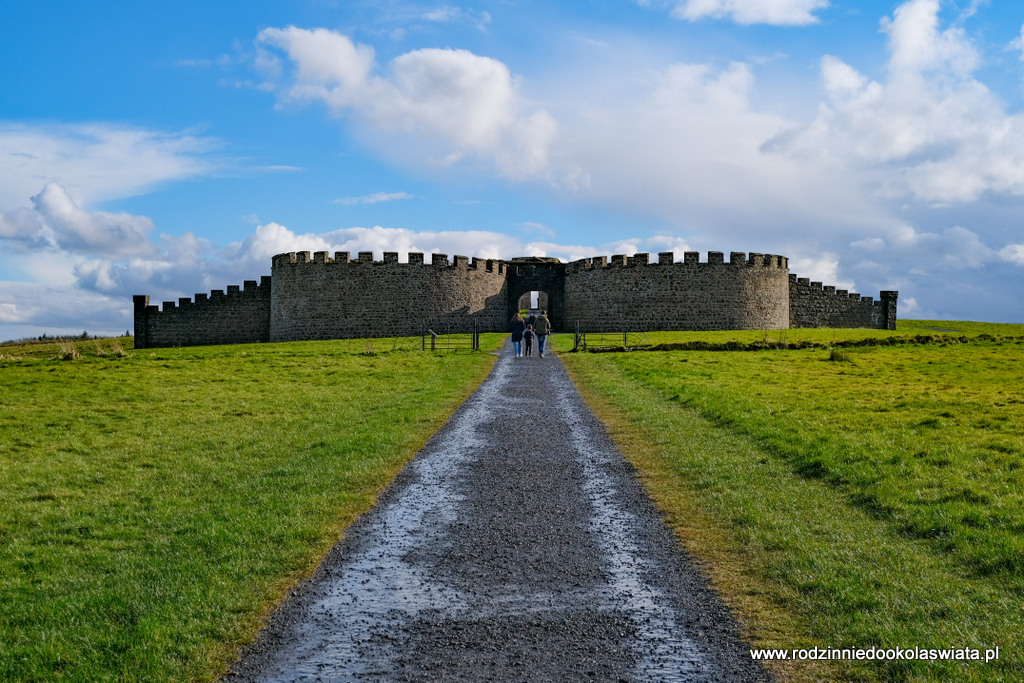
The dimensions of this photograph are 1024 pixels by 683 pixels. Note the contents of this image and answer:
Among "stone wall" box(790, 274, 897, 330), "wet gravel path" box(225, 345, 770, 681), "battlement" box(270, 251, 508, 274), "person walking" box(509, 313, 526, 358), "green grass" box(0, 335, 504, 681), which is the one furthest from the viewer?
"stone wall" box(790, 274, 897, 330)

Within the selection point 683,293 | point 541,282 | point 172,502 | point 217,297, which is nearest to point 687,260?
point 683,293

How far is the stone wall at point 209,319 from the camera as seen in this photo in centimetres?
4900

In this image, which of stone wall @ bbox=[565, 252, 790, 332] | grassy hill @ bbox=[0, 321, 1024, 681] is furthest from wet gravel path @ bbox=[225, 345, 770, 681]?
stone wall @ bbox=[565, 252, 790, 332]

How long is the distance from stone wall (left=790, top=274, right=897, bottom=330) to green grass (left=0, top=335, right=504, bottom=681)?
4001 centimetres

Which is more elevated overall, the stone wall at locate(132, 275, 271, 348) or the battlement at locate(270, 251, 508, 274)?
the battlement at locate(270, 251, 508, 274)

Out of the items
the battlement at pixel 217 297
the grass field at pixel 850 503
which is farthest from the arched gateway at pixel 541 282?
the grass field at pixel 850 503

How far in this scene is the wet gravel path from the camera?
4805mm

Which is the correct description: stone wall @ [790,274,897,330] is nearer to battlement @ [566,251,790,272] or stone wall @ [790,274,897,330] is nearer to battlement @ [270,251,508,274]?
battlement @ [566,251,790,272]

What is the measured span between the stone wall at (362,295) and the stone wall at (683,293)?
407 inches

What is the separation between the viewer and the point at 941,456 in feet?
34.6

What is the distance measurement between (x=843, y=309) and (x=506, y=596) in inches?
2143

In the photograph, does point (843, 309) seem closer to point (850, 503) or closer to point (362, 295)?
point (362, 295)

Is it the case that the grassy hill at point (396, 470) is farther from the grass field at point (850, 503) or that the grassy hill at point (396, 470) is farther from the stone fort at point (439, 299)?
the stone fort at point (439, 299)

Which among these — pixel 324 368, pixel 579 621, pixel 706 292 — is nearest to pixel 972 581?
pixel 579 621
